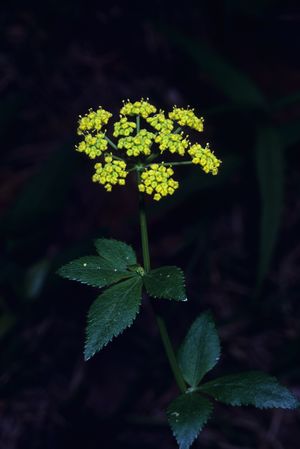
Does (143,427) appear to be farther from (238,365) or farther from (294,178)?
(294,178)

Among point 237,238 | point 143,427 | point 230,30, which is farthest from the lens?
point 230,30

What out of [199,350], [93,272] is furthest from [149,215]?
Result: [93,272]

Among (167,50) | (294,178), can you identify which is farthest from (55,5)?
(294,178)

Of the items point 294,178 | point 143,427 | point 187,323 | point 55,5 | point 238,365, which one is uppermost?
point 55,5

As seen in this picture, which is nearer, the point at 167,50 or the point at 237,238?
the point at 237,238

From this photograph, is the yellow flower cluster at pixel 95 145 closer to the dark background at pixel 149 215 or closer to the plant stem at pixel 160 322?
the plant stem at pixel 160 322

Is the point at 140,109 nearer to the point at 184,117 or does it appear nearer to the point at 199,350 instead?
the point at 184,117

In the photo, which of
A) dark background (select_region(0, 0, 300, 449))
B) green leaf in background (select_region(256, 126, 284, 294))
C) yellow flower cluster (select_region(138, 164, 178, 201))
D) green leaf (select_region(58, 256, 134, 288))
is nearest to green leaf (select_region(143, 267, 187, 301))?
green leaf (select_region(58, 256, 134, 288))
